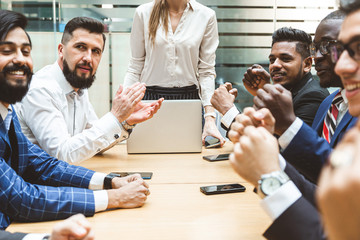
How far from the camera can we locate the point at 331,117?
1586 mm

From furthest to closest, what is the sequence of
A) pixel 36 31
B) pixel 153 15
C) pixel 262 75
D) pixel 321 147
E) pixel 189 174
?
pixel 36 31, pixel 153 15, pixel 262 75, pixel 189 174, pixel 321 147

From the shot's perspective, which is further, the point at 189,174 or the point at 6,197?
the point at 189,174

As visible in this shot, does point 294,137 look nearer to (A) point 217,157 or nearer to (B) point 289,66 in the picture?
(A) point 217,157

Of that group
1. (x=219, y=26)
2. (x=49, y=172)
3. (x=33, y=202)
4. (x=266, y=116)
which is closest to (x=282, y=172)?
(x=266, y=116)

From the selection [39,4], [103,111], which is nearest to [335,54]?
[103,111]

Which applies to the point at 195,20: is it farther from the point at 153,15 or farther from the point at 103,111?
the point at 103,111

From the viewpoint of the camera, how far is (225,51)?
4344 millimetres

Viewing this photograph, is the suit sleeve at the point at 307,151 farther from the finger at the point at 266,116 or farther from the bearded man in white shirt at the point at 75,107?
the bearded man in white shirt at the point at 75,107

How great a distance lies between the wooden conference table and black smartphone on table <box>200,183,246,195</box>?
0.8 inches

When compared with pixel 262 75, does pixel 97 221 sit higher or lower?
lower

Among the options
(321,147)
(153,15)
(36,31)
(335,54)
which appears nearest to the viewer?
(321,147)

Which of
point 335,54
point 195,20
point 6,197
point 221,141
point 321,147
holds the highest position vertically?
point 195,20

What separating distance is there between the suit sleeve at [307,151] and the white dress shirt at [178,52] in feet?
4.77

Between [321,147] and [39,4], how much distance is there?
160 inches
